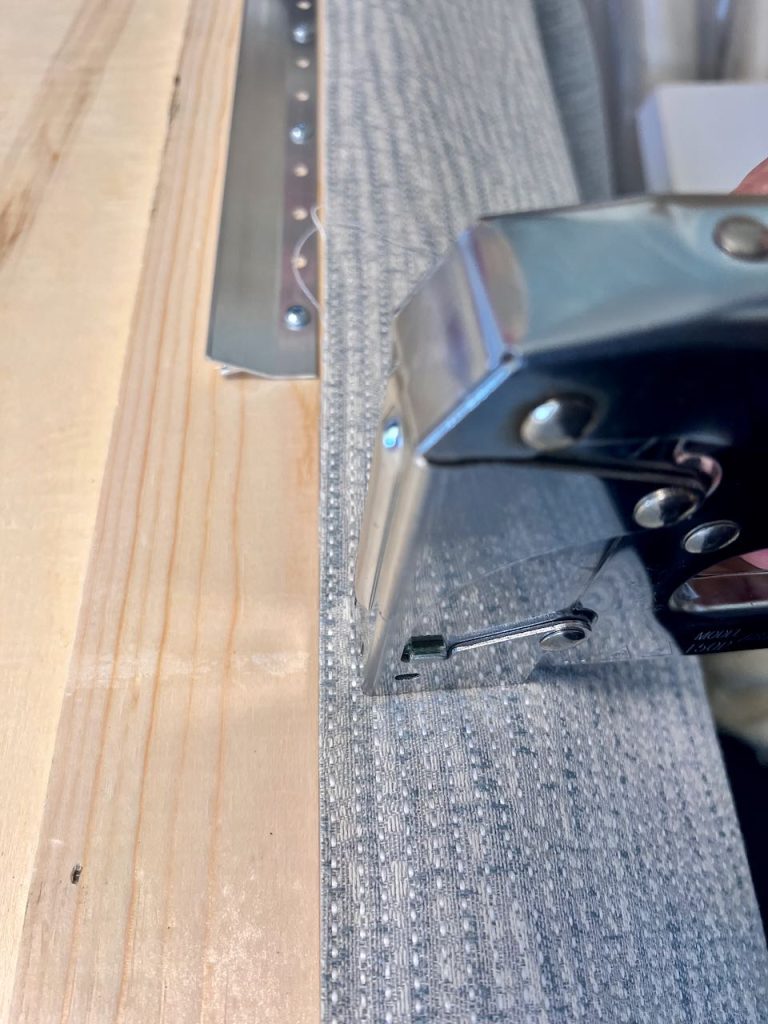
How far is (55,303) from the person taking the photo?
36 cm

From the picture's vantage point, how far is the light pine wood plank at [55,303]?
27 cm

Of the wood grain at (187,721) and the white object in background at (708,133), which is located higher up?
the white object in background at (708,133)

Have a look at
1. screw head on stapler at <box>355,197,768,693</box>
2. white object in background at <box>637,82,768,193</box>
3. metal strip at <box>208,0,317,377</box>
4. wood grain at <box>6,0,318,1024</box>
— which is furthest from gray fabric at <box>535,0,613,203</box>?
screw head on stapler at <box>355,197,768,693</box>

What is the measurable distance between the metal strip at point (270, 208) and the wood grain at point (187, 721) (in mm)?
13

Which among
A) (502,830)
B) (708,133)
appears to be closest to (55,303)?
(502,830)

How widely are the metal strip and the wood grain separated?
0.01 m

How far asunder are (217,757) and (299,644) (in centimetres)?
5

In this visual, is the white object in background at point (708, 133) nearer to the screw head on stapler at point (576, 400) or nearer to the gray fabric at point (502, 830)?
the gray fabric at point (502, 830)

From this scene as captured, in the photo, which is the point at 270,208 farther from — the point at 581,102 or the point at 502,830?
the point at 581,102

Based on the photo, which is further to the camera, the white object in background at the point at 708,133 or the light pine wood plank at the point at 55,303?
the white object in background at the point at 708,133

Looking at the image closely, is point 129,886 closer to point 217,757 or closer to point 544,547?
point 217,757

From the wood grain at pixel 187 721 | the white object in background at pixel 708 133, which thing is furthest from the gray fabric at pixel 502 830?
the white object in background at pixel 708 133

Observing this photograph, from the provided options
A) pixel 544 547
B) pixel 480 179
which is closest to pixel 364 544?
pixel 544 547

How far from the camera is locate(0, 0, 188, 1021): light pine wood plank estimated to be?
0.27m
